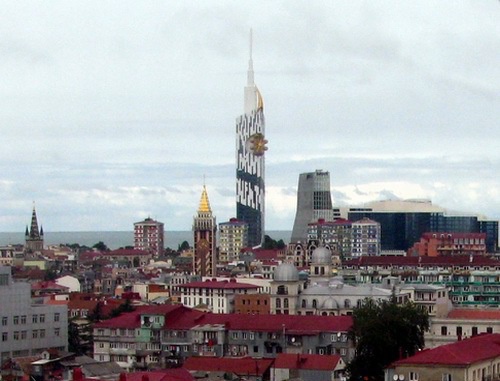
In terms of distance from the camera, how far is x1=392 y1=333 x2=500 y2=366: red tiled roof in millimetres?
47500

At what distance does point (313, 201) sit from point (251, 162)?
58.0 ft

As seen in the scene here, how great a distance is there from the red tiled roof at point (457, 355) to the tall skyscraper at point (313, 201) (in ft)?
412

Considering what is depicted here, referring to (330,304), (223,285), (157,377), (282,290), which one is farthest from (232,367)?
(223,285)

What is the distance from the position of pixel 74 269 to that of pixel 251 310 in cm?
6730

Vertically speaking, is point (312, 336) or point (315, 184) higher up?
point (315, 184)

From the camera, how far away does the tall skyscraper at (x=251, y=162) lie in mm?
192625

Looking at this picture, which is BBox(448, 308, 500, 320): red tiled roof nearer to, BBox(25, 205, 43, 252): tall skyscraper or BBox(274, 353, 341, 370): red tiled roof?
BBox(274, 353, 341, 370): red tiled roof

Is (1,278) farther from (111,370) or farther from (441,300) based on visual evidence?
(441,300)

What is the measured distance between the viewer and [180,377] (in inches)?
1852

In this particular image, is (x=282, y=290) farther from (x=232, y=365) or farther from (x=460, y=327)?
(x=232, y=365)

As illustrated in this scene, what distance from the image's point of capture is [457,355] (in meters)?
48.1

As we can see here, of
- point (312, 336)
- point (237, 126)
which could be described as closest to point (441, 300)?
point (312, 336)

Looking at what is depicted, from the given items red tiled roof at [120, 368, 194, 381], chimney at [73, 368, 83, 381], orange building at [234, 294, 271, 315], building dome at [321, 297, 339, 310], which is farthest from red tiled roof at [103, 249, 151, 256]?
red tiled roof at [120, 368, 194, 381]

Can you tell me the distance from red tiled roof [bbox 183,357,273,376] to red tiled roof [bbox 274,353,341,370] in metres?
0.66
